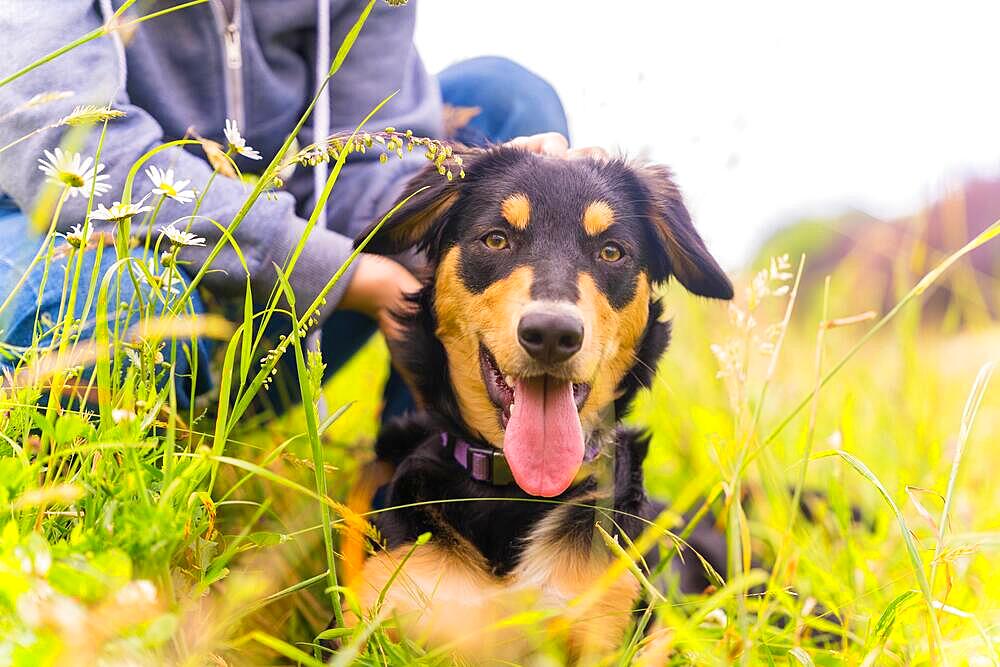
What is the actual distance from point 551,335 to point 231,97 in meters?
1.49

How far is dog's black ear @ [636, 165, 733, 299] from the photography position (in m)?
2.22

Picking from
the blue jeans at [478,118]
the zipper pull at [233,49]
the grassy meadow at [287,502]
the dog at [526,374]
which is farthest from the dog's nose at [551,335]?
the zipper pull at [233,49]

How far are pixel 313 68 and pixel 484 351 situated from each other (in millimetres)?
1470

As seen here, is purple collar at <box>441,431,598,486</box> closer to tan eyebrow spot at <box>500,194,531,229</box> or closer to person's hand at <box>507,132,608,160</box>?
tan eyebrow spot at <box>500,194,531,229</box>

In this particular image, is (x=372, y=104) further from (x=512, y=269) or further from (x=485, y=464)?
(x=485, y=464)

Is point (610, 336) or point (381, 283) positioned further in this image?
point (381, 283)

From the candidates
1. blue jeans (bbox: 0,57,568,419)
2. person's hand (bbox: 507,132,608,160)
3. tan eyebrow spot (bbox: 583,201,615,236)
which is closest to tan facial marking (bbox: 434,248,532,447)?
tan eyebrow spot (bbox: 583,201,615,236)

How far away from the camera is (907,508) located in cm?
282

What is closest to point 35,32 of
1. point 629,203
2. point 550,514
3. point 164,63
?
point 164,63

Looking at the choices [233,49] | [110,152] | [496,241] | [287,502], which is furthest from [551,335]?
[233,49]

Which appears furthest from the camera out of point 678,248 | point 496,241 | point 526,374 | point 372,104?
point 372,104

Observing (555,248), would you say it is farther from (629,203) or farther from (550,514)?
(550,514)

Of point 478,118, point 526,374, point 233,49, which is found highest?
point 233,49

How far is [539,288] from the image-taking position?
6.37ft
